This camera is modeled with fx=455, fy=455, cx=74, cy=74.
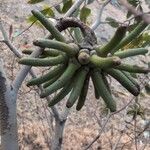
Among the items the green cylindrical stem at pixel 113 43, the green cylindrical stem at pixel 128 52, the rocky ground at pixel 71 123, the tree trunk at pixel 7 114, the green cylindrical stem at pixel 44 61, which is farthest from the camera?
the rocky ground at pixel 71 123

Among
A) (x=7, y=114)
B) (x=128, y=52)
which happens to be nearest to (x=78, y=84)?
(x=128, y=52)

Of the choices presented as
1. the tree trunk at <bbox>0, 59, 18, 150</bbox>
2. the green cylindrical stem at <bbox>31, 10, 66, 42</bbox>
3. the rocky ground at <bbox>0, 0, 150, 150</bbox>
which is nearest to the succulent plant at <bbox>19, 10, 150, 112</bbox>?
the green cylindrical stem at <bbox>31, 10, 66, 42</bbox>

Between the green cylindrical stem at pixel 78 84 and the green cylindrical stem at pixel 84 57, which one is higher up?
the green cylindrical stem at pixel 84 57

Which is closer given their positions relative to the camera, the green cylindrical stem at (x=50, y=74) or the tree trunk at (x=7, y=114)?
the green cylindrical stem at (x=50, y=74)

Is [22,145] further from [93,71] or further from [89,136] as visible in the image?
[93,71]

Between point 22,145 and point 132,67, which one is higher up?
point 132,67

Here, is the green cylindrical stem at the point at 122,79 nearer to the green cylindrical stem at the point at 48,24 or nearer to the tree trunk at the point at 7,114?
the green cylindrical stem at the point at 48,24

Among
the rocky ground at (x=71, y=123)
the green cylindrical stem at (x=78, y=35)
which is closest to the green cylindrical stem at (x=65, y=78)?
the green cylindrical stem at (x=78, y=35)

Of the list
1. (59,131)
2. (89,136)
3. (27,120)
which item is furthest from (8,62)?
(59,131)
